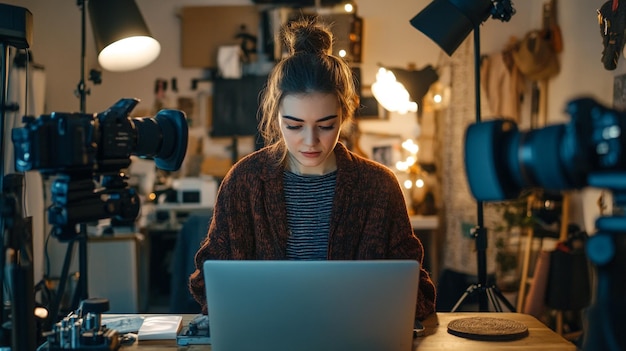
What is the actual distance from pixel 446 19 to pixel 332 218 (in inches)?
37.5

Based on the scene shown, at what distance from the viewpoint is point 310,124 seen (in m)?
1.94

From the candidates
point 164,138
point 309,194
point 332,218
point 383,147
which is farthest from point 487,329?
point 383,147

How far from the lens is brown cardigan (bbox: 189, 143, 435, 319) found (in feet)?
6.73

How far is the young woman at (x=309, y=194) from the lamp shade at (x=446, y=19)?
1.88 feet

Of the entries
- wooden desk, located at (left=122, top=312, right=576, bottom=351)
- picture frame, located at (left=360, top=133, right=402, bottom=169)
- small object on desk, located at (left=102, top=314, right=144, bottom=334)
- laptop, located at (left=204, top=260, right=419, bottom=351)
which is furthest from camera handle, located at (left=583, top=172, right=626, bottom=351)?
picture frame, located at (left=360, top=133, right=402, bottom=169)

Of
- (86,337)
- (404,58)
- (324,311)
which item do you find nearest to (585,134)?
(324,311)

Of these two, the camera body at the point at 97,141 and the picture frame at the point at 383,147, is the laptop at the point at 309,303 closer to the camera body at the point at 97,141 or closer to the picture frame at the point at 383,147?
the camera body at the point at 97,141

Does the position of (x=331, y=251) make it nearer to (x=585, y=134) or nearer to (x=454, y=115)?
(x=585, y=134)

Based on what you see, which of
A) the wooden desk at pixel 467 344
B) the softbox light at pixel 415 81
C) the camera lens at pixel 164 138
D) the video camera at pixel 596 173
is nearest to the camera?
the video camera at pixel 596 173

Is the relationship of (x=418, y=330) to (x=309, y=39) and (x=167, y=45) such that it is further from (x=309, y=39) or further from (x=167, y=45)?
(x=167, y=45)

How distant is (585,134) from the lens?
1.02 meters

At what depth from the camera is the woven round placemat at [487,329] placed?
1710 mm

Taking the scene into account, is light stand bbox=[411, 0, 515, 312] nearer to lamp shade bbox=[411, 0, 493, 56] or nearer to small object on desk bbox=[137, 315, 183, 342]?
lamp shade bbox=[411, 0, 493, 56]

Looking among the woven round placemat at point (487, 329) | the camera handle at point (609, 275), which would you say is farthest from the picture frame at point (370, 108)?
the camera handle at point (609, 275)
